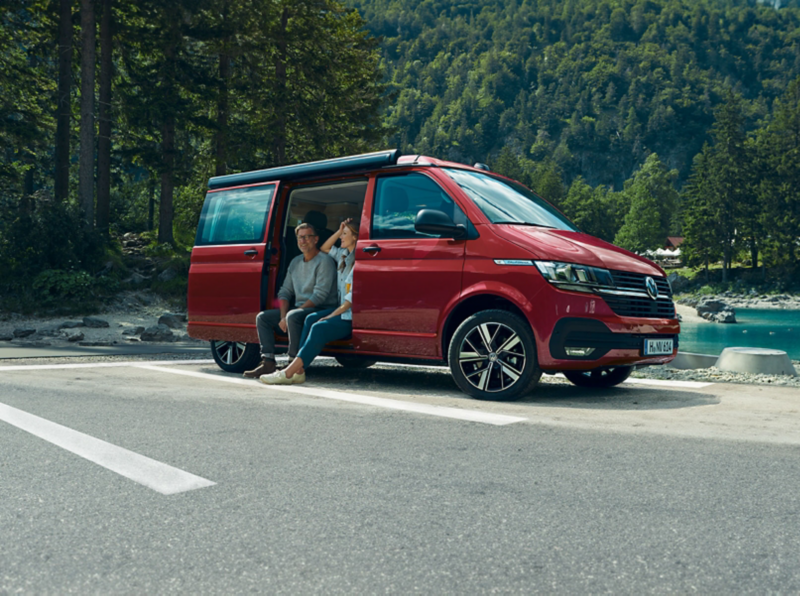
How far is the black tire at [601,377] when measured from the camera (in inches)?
303

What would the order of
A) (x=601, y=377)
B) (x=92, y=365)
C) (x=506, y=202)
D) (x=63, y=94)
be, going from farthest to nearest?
(x=63, y=94) → (x=92, y=365) → (x=601, y=377) → (x=506, y=202)

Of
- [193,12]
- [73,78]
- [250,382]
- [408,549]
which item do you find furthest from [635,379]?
[73,78]

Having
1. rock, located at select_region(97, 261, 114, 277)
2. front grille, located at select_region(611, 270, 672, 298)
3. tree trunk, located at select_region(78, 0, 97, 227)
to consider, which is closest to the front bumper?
front grille, located at select_region(611, 270, 672, 298)

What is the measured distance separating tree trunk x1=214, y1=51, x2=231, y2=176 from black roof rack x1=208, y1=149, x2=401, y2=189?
18.2 meters

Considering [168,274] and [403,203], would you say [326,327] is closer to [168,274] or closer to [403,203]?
[403,203]

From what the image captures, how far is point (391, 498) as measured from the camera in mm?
3588

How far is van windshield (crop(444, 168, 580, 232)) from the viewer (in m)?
6.97

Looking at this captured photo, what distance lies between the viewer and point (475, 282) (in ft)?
21.7

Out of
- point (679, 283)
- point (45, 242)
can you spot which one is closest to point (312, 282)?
point (45, 242)

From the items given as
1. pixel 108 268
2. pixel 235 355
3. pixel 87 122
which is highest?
pixel 87 122

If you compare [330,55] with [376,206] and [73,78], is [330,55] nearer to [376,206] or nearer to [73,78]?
[73,78]

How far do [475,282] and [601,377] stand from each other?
2.05m

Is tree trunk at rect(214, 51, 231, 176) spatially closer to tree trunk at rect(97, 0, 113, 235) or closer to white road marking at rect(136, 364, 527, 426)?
tree trunk at rect(97, 0, 113, 235)

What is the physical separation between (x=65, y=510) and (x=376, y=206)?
15.2 feet
